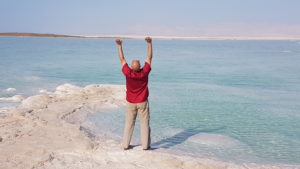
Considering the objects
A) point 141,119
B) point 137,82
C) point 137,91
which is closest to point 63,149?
point 141,119

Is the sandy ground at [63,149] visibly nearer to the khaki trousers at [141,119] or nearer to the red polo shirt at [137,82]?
the khaki trousers at [141,119]

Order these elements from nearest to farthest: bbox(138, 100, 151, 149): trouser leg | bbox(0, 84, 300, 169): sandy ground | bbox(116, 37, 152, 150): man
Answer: bbox(0, 84, 300, 169): sandy ground < bbox(116, 37, 152, 150): man < bbox(138, 100, 151, 149): trouser leg

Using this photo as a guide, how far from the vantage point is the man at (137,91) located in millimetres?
6609

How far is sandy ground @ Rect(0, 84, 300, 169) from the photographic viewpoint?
20.7 ft

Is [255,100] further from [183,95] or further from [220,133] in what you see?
[220,133]

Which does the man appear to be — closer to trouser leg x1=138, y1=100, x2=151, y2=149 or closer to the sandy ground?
trouser leg x1=138, y1=100, x2=151, y2=149

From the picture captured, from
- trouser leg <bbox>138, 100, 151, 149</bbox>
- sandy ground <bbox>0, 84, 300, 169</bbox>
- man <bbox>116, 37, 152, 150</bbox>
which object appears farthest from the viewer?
trouser leg <bbox>138, 100, 151, 149</bbox>

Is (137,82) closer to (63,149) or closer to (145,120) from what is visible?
(145,120)

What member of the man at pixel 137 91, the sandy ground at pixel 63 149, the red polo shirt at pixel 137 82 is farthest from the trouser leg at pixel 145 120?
the sandy ground at pixel 63 149

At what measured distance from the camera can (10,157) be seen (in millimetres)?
6469

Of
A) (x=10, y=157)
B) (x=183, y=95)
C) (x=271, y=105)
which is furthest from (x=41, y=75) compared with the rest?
(x=10, y=157)

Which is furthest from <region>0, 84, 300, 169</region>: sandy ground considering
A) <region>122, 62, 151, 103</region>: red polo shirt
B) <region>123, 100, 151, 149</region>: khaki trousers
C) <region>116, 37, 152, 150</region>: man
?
<region>122, 62, 151, 103</region>: red polo shirt

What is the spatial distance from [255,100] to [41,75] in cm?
1286

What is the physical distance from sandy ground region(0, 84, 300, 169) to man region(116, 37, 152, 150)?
37cm
